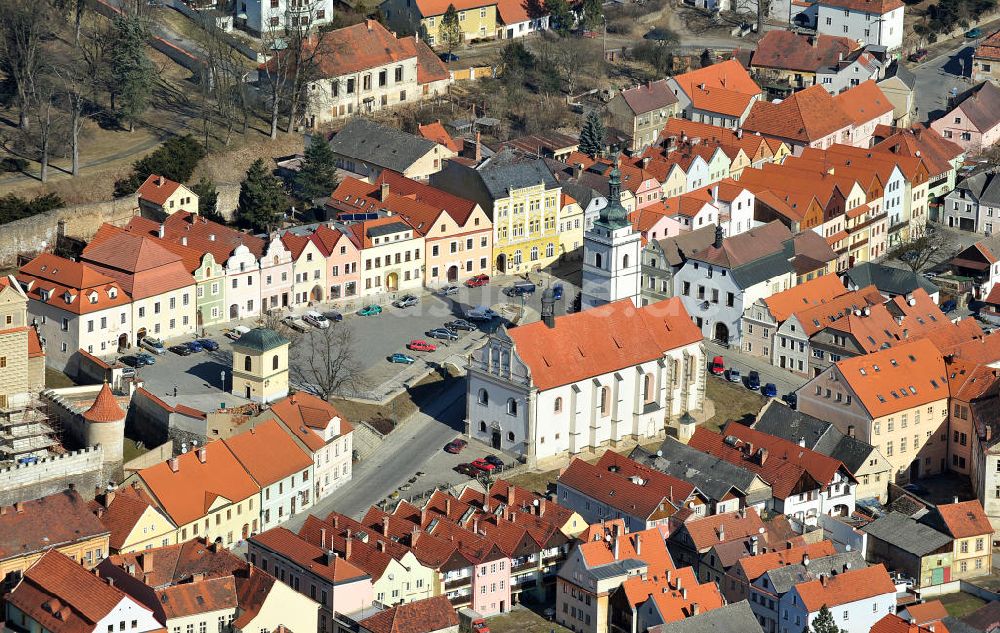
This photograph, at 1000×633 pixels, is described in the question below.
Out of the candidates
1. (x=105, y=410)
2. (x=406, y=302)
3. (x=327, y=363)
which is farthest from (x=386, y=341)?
(x=105, y=410)

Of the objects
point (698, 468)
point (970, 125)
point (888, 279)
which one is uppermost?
point (698, 468)

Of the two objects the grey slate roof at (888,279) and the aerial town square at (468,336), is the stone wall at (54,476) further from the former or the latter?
the grey slate roof at (888,279)

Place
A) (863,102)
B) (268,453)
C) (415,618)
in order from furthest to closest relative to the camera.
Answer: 1. (863,102)
2. (268,453)
3. (415,618)

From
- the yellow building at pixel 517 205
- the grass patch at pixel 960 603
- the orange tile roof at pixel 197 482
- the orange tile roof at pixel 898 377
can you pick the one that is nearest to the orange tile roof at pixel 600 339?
the orange tile roof at pixel 898 377

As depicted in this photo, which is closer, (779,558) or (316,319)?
(779,558)

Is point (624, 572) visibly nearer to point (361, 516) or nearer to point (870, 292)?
point (361, 516)

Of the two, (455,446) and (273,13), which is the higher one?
(273,13)

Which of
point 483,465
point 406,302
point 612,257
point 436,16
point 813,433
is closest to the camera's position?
point 483,465

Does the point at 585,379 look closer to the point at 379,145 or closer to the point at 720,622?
the point at 720,622
